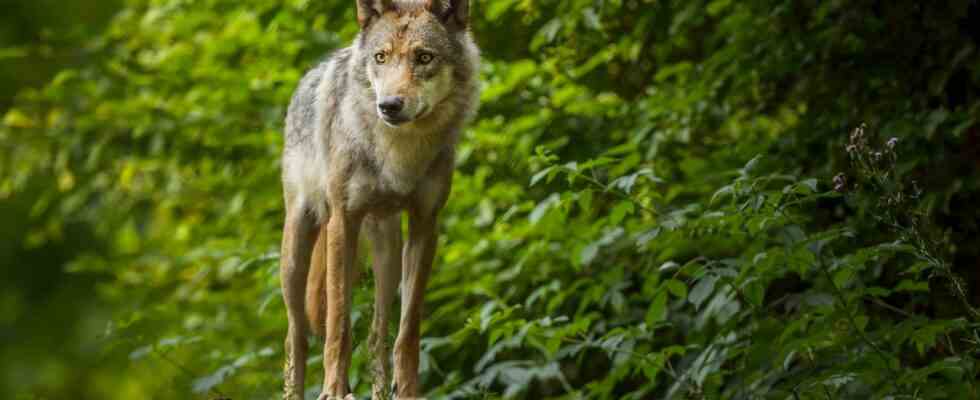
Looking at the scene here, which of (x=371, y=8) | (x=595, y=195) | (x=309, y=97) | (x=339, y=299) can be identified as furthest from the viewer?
(x=595, y=195)

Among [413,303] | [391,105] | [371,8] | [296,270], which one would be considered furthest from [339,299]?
[371,8]

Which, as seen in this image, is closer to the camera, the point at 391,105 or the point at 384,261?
the point at 391,105

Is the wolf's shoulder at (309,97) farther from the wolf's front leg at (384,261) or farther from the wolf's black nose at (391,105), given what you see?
the wolf's black nose at (391,105)

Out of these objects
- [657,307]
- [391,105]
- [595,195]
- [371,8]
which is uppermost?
[371,8]

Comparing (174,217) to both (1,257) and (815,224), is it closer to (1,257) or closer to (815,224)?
(1,257)

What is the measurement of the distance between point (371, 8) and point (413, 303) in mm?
1168

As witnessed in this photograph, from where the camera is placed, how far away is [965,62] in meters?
6.57

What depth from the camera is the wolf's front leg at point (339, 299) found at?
190 inches

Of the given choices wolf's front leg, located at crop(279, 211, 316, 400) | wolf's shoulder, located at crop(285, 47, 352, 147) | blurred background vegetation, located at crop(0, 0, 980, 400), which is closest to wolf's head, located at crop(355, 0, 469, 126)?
wolf's shoulder, located at crop(285, 47, 352, 147)

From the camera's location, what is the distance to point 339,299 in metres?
4.87

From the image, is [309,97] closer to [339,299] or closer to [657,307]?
[339,299]

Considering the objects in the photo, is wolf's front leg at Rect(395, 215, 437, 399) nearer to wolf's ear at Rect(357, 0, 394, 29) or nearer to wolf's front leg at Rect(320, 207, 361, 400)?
wolf's front leg at Rect(320, 207, 361, 400)

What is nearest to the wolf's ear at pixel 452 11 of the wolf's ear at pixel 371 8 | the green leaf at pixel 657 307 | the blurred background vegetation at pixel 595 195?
the wolf's ear at pixel 371 8

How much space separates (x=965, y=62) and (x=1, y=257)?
278 inches
